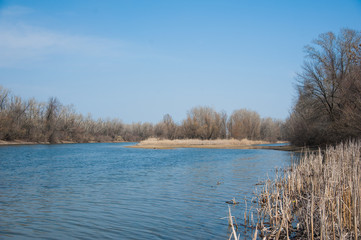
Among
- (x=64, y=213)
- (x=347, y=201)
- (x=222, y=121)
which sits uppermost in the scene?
(x=222, y=121)

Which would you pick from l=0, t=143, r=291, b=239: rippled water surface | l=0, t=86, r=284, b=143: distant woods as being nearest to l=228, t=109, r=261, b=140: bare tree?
l=0, t=86, r=284, b=143: distant woods

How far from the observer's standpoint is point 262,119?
98.0m

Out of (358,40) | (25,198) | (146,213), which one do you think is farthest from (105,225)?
(358,40)

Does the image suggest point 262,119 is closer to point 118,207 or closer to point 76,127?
point 76,127

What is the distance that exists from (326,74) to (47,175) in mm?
26044

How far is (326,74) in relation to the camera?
29328mm

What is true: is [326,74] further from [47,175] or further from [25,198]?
[25,198]

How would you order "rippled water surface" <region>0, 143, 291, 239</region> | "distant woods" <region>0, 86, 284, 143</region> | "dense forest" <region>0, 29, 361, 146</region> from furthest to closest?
→ "distant woods" <region>0, 86, 284, 143</region>
"dense forest" <region>0, 29, 361, 146</region>
"rippled water surface" <region>0, 143, 291, 239</region>

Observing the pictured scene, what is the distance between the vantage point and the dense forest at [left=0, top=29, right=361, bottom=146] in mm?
21750

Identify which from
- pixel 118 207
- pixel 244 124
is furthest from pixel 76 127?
pixel 118 207

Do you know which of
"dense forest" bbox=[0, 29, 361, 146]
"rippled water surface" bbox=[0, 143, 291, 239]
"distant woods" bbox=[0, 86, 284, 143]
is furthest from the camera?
"distant woods" bbox=[0, 86, 284, 143]

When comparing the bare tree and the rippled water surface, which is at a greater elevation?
the bare tree

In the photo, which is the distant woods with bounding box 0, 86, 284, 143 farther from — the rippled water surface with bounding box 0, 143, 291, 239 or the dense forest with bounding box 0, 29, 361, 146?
the rippled water surface with bounding box 0, 143, 291, 239

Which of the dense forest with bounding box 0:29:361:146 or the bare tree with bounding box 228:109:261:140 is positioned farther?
the bare tree with bounding box 228:109:261:140
